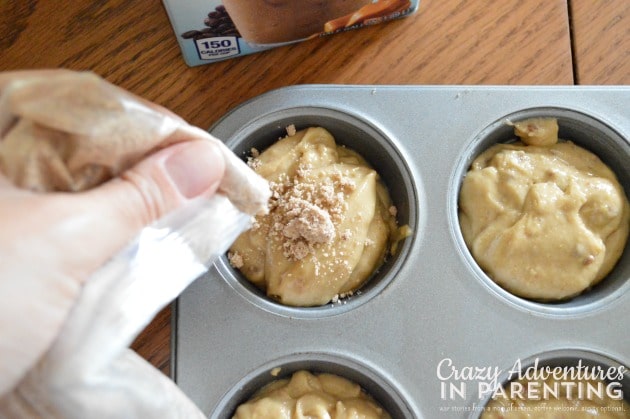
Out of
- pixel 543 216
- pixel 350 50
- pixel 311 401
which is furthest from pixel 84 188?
pixel 543 216

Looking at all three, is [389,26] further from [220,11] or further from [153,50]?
[153,50]

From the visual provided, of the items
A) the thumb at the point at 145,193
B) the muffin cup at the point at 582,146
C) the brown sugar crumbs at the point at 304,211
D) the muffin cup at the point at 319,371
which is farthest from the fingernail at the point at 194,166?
the muffin cup at the point at 582,146

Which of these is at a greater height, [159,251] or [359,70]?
[359,70]

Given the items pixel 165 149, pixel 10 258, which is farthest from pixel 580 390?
pixel 10 258

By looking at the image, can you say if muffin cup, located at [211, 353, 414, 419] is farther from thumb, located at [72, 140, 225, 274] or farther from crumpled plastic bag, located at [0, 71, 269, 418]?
thumb, located at [72, 140, 225, 274]

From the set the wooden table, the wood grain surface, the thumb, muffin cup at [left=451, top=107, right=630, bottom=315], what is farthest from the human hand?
the wood grain surface

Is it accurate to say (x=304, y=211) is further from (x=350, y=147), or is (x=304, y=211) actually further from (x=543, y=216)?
(x=543, y=216)
